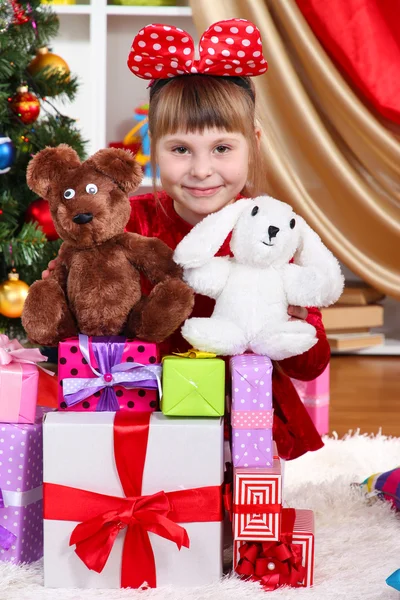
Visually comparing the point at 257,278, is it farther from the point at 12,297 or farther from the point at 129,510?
the point at 12,297

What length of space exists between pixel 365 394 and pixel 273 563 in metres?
1.13

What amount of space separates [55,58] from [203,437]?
1.27 metres

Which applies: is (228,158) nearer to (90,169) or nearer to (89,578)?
(90,169)

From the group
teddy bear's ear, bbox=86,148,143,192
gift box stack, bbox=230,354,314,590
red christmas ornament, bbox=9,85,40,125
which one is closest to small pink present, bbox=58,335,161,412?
gift box stack, bbox=230,354,314,590

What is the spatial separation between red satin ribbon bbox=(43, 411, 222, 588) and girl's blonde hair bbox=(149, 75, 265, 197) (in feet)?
1.54

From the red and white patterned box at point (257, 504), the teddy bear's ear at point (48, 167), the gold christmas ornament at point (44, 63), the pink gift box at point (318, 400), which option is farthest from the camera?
the gold christmas ornament at point (44, 63)

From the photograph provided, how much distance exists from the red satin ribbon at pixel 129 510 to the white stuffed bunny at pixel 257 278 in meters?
0.16

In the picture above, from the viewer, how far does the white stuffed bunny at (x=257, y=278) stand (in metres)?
1.05

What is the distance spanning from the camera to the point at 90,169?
42.6 inches

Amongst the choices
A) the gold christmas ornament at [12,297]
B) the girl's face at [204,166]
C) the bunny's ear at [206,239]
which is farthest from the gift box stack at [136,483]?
the gold christmas ornament at [12,297]

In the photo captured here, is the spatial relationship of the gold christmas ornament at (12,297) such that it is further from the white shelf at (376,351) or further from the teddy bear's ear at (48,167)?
the white shelf at (376,351)

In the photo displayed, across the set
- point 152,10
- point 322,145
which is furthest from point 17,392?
point 152,10

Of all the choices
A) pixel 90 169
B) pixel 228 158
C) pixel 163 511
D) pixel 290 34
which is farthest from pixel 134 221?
pixel 290 34

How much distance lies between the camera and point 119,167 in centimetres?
108
